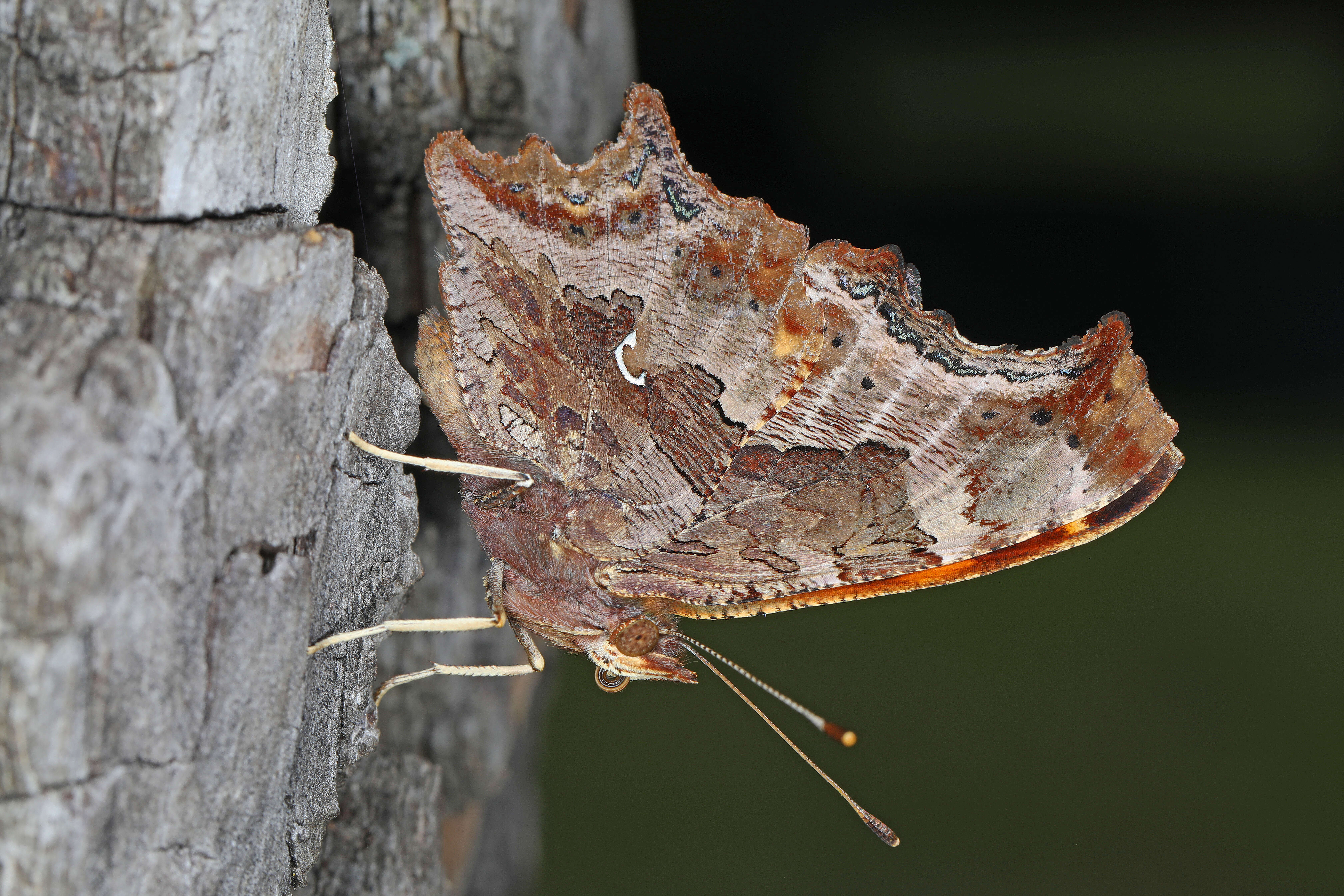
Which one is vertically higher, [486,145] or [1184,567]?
[486,145]

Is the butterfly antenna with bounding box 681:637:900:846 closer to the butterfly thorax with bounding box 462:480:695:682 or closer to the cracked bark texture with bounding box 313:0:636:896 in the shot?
the butterfly thorax with bounding box 462:480:695:682

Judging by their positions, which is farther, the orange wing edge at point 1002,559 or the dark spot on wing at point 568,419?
the dark spot on wing at point 568,419

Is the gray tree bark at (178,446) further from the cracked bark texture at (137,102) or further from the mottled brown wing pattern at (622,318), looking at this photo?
the mottled brown wing pattern at (622,318)

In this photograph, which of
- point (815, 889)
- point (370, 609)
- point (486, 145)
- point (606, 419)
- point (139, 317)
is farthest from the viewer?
point (815, 889)

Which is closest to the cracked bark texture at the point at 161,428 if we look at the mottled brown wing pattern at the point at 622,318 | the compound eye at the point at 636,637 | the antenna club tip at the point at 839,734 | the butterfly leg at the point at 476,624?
the butterfly leg at the point at 476,624

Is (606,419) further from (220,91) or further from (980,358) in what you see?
(220,91)

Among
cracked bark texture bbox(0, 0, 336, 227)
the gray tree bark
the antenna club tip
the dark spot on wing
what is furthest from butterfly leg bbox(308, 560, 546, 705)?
cracked bark texture bbox(0, 0, 336, 227)

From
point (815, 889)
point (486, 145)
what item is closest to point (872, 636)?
point (815, 889)

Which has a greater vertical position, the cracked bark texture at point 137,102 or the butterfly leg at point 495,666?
the cracked bark texture at point 137,102
